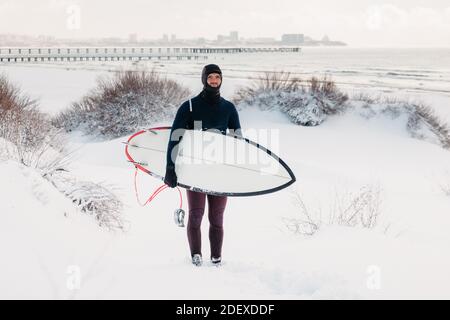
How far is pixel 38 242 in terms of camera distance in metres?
4.48

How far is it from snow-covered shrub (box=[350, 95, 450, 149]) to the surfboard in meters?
21.0

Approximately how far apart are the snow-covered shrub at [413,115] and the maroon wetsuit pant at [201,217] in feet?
71.4

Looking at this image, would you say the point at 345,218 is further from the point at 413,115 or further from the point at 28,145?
the point at 413,115

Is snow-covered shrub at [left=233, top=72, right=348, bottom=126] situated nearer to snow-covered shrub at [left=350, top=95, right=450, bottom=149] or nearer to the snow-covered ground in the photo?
snow-covered shrub at [left=350, top=95, right=450, bottom=149]

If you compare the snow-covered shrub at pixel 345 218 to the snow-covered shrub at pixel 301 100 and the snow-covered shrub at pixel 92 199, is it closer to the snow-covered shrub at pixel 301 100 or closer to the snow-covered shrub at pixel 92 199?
the snow-covered shrub at pixel 92 199

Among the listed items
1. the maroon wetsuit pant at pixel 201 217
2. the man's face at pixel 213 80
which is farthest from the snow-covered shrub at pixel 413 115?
the man's face at pixel 213 80

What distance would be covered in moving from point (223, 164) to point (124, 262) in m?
1.47

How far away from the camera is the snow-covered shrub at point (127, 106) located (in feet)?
86.0

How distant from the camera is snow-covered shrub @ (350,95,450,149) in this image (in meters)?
24.4

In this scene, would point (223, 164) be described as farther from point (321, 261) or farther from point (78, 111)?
point (78, 111)

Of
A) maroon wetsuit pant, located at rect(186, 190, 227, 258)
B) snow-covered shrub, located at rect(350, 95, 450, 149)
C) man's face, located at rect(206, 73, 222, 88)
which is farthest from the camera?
snow-covered shrub, located at rect(350, 95, 450, 149)

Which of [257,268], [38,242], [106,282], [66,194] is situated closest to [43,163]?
[66,194]

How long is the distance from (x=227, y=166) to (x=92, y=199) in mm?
2088

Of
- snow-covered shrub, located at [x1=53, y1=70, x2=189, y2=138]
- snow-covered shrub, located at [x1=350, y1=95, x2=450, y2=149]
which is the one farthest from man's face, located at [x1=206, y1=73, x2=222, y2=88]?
snow-covered shrub, located at [x1=350, y1=95, x2=450, y2=149]
